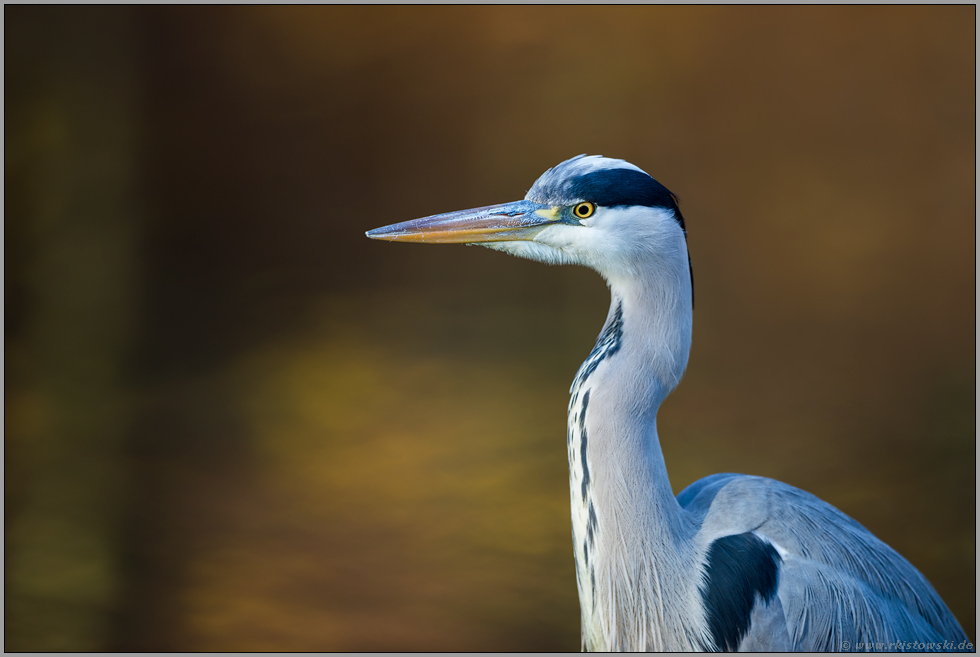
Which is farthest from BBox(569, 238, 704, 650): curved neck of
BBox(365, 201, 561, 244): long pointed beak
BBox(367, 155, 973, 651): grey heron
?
BBox(365, 201, 561, 244): long pointed beak

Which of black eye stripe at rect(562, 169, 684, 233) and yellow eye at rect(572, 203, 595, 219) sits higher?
black eye stripe at rect(562, 169, 684, 233)

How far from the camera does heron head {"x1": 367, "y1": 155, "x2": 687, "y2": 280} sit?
3.61 feet

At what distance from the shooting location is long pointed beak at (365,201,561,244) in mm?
1139

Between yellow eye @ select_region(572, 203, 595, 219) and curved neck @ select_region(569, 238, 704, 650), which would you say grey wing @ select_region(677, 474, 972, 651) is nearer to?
curved neck @ select_region(569, 238, 704, 650)

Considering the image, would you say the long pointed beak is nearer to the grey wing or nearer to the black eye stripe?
the black eye stripe

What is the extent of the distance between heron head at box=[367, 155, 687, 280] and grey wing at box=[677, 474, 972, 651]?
37cm

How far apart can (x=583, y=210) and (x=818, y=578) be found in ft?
1.95

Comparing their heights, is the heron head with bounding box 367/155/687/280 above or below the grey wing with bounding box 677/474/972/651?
above

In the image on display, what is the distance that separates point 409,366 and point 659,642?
8.73ft

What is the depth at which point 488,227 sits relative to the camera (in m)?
1.14

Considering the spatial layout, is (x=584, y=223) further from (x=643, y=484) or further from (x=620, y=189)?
(x=643, y=484)

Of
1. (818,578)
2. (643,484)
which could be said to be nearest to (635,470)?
(643,484)

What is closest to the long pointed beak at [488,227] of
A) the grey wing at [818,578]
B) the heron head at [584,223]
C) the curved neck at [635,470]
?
the heron head at [584,223]

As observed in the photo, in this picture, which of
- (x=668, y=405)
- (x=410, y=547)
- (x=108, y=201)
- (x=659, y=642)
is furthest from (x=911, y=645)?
(x=108, y=201)
